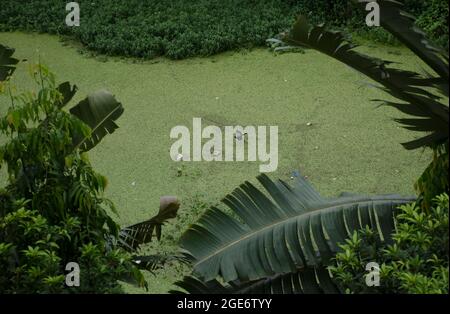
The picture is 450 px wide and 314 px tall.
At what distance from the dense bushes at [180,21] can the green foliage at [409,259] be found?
3730 mm

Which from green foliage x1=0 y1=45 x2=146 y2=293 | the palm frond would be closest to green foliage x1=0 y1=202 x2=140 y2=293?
green foliage x1=0 y1=45 x2=146 y2=293

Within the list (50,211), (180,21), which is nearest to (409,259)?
(50,211)

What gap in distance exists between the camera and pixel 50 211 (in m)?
2.77

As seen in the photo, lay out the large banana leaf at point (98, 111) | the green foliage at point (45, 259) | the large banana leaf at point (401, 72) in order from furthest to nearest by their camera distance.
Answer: the large banana leaf at point (98, 111) → the large banana leaf at point (401, 72) → the green foliage at point (45, 259)

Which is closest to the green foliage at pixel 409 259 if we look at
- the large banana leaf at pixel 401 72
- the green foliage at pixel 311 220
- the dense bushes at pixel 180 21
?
the green foliage at pixel 311 220

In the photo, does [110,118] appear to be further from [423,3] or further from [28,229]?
[423,3]

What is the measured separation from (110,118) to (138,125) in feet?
6.50

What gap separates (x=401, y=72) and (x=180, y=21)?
3811 mm

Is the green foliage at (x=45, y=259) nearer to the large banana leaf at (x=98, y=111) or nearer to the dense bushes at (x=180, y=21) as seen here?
the large banana leaf at (x=98, y=111)

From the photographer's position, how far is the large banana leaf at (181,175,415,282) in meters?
2.78

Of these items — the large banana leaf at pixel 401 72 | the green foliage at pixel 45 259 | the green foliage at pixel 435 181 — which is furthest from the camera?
the large banana leaf at pixel 401 72

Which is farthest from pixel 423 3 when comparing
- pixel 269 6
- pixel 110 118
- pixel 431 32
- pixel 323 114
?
pixel 110 118

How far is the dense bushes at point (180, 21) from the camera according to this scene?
6074 millimetres

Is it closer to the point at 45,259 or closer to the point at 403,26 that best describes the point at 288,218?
the point at 403,26
